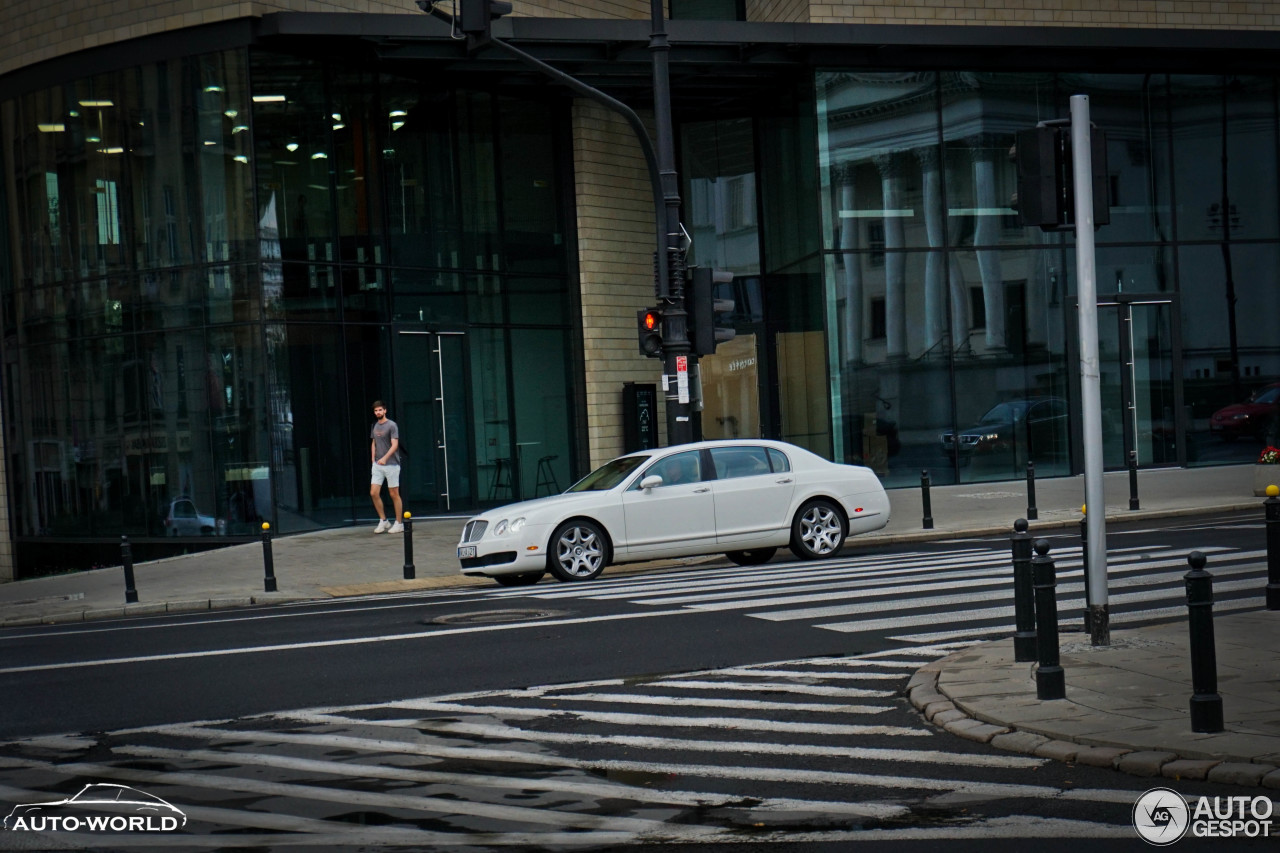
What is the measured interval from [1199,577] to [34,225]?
23.4m

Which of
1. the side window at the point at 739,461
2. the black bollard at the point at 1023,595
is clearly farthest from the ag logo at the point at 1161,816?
the side window at the point at 739,461

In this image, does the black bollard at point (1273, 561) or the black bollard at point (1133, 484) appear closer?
the black bollard at point (1273, 561)

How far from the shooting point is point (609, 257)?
28.1 meters

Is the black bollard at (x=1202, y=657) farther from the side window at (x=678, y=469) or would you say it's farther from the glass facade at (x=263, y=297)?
the glass facade at (x=263, y=297)

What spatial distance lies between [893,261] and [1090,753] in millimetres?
20727

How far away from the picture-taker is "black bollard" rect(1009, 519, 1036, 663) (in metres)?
8.01

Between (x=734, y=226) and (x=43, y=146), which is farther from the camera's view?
(x=734, y=226)

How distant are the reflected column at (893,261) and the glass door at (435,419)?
24.8ft

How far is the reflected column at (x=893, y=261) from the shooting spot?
26500 millimetres

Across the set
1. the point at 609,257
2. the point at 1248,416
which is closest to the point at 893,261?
the point at 609,257

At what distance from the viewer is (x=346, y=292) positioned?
24.3m

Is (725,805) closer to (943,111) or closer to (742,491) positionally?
(742,491)

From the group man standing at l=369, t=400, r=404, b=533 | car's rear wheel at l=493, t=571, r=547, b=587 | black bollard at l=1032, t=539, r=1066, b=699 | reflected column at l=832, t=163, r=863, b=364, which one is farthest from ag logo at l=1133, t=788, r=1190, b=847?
reflected column at l=832, t=163, r=863, b=364

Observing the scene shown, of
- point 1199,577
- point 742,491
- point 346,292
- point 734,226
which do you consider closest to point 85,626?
point 742,491
